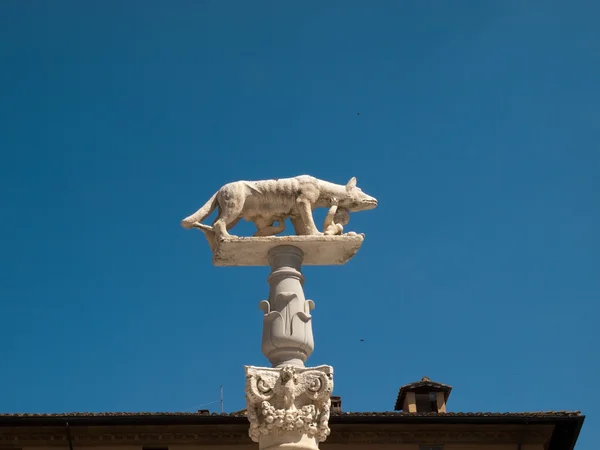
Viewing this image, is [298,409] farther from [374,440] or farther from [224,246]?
[374,440]

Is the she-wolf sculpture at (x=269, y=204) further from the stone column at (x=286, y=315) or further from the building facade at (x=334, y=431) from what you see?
the building facade at (x=334, y=431)

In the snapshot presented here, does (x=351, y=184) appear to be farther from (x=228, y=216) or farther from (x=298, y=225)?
(x=228, y=216)

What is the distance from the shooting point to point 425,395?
4028 centimetres

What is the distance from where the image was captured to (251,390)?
11.3m

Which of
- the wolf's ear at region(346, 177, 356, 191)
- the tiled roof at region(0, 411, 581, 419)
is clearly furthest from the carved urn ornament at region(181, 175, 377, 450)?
the tiled roof at region(0, 411, 581, 419)

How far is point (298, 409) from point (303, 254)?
2.21 metres

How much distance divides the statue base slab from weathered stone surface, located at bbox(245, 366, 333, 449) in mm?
1730

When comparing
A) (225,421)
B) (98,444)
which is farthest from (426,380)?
(98,444)

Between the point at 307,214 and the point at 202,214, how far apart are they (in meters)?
1.41

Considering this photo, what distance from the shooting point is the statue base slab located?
1234 centimetres

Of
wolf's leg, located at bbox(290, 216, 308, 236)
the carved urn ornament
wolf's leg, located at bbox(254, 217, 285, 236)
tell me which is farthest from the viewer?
wolf's leg, located at bbox(254, 217, 285, 236)

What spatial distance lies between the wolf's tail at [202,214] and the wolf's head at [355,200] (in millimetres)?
1691

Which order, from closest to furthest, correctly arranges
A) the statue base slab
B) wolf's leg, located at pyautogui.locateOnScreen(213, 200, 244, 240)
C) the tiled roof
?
the statue base slab → wolf's leg, located at pyautogui.locateOnScreen(213, 200, 244, 240) → the tiled roof

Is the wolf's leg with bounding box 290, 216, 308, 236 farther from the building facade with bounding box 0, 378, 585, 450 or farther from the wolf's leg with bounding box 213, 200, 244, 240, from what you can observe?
the building facade with bounding box 0, 378, 585, 450
